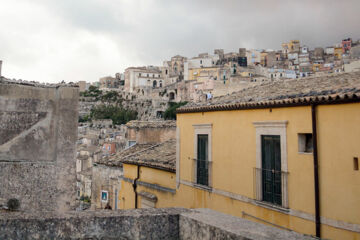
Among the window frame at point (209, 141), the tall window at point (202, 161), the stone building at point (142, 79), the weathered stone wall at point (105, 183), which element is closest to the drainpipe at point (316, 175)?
the window frame at point (209, 141)

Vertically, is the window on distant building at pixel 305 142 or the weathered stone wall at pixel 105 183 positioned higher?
the window on distant building at pixel 305 142

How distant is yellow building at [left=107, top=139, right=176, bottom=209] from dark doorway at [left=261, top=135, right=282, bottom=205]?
4169 millimetres

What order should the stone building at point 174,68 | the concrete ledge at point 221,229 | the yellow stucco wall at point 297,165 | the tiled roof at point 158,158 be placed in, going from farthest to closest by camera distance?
the stone building at point 174,68
the tiled roof at point 158,158
the yellow stucco wall at point 297,165
the concrete ledge at point 221,229

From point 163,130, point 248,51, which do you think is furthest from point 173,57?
point 163,130

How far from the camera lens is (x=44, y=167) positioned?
855 centimetres

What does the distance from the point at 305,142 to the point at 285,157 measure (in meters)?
0.54

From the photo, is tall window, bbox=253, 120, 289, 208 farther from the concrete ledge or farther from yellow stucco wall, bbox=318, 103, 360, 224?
the concrete ledge

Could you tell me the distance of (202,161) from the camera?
10.1 metres

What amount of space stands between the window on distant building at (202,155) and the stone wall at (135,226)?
5.76 metres

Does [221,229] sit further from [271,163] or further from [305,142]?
[271,163]

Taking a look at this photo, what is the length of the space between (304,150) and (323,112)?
0.98 metres

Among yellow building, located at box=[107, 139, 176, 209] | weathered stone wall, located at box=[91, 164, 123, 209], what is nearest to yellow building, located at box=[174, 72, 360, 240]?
yellow building, located at box=[107, 139, 176, 209]

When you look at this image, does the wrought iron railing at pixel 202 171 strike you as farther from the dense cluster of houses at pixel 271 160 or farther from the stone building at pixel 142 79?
the stone building at pixel 142 79

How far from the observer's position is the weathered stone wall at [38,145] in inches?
326
